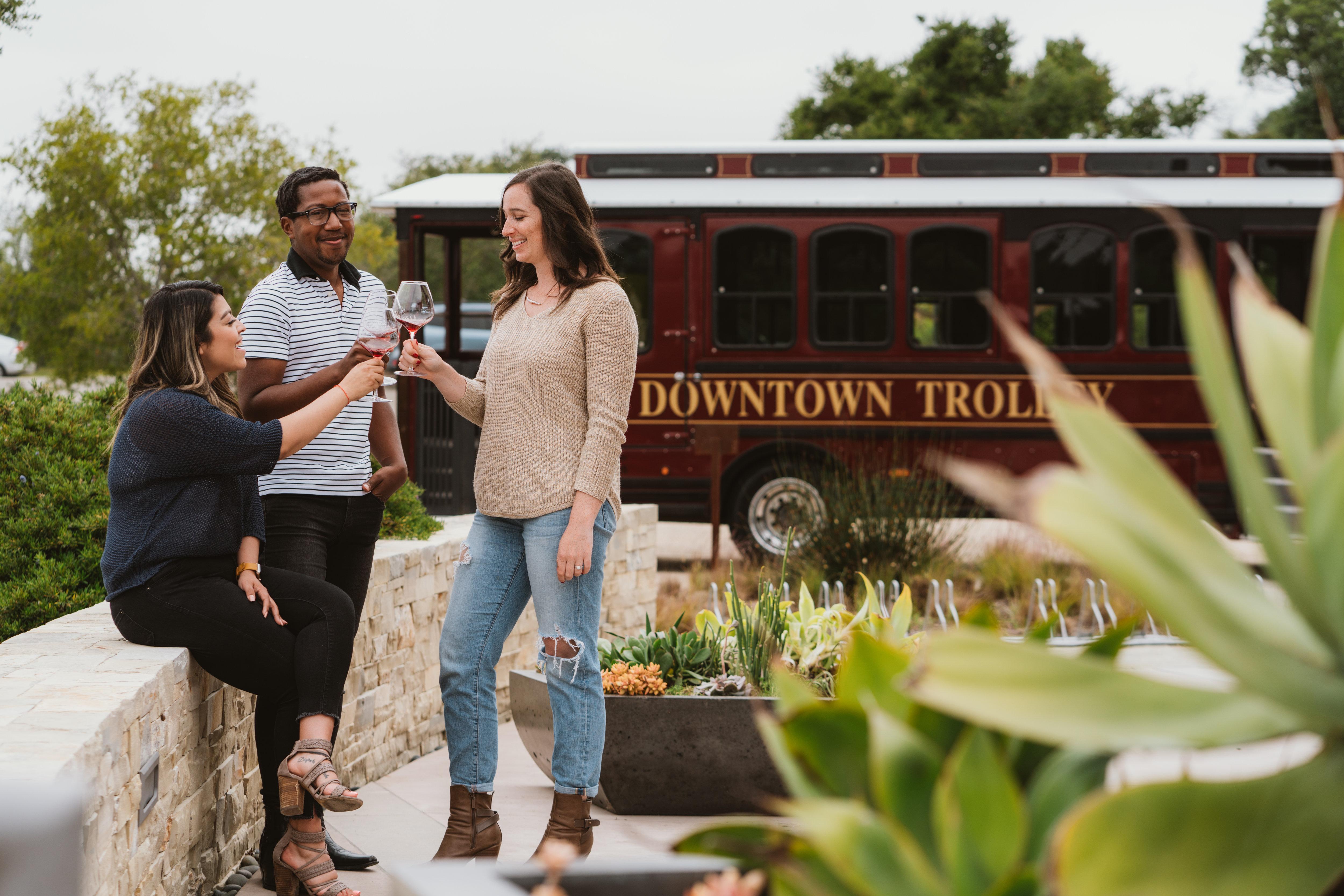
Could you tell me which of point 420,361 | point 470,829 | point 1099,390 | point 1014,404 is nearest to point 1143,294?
point 1099,390

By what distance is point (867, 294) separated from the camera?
962 cm

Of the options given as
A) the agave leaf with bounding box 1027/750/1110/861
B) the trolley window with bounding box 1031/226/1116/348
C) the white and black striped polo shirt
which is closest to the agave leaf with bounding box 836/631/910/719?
the agave leaf with bounding box 1027/750/1110/861

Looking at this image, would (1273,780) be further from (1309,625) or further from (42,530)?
(42,530)

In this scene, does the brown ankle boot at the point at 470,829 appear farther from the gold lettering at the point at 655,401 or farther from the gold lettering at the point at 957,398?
the gold lettering at the point at 957,398

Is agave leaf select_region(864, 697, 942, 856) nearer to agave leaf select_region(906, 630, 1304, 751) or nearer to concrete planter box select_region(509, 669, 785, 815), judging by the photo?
agave leaf select_region(906, 630, 1304, 751)

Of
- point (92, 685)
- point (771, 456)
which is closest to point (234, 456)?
point (92, 685)

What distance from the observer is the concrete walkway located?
3.73 metres

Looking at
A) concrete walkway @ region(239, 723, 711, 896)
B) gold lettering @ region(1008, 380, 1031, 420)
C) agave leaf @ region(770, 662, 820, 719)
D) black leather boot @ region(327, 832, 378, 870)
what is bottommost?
concrete walkway @ region(239, 723, 711, 896)

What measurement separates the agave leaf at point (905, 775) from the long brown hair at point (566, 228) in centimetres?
234

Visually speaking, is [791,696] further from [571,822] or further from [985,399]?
[985,399]

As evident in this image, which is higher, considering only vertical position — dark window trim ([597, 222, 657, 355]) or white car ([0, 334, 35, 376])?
dark window trim ([597, 222, 657, 355])

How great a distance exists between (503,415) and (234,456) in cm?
68

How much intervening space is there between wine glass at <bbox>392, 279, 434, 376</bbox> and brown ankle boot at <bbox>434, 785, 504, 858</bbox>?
1132 mm

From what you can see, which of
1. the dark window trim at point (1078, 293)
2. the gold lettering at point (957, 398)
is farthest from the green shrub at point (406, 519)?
the dark window trim at point (1078, 293)
